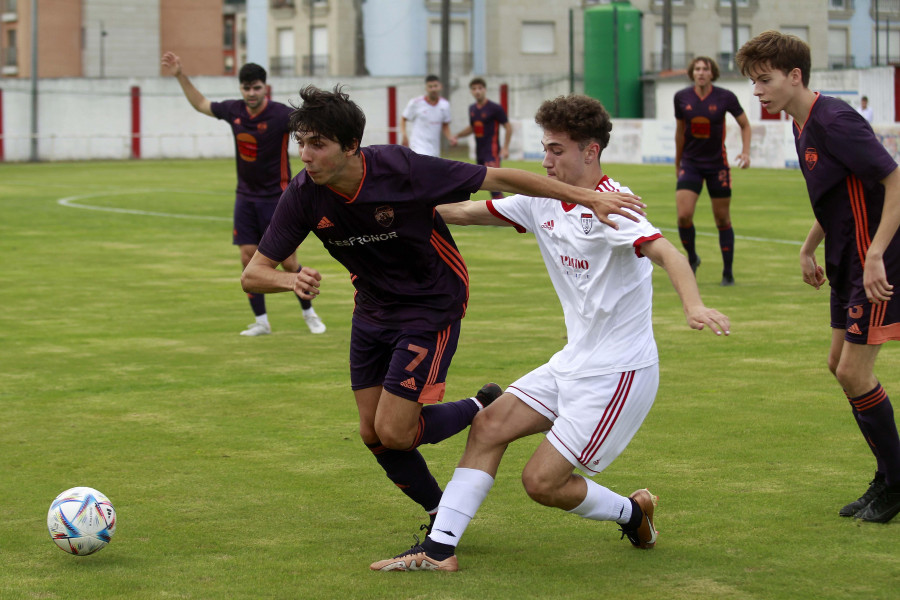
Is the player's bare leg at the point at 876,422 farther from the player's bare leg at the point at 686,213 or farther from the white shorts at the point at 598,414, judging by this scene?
the player's bare leg at the point at 686,213

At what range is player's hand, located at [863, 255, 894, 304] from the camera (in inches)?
195

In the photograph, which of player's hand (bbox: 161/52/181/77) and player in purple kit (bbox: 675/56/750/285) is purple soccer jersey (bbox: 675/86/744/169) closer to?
player in purple kit (bbox: 675/56/750/285)

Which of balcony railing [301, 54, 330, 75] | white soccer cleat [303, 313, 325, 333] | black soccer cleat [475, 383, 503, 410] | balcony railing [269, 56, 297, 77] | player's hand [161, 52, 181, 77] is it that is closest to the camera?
black soccer cleat [475, 383, 503, 410]

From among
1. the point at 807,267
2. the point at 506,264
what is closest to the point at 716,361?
the point at 807,267

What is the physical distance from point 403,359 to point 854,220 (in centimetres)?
200

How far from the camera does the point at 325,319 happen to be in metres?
11.5

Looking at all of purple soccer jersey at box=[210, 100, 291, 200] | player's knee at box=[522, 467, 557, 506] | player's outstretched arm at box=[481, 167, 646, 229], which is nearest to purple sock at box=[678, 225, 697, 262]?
purple soccer jersey at box=[210, 100, 291, 200]

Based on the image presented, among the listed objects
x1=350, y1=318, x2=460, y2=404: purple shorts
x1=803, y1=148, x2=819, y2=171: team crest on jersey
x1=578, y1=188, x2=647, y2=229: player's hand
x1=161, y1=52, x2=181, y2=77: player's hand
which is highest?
x1=161, y1=52, x2=181, y2=77: player's hand

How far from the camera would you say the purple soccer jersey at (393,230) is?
4934mm

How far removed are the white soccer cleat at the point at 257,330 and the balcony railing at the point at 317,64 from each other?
5977 centimetres

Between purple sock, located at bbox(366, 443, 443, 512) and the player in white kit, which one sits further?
purple sock, located at bbox(366, 443, 443, 512)

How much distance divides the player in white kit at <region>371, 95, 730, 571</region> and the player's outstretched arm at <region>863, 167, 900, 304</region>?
89cm

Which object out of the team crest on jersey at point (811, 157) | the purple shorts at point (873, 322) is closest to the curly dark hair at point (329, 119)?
the team crest on jersey at point (811, 157)

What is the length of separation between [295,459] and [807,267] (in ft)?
9.18
